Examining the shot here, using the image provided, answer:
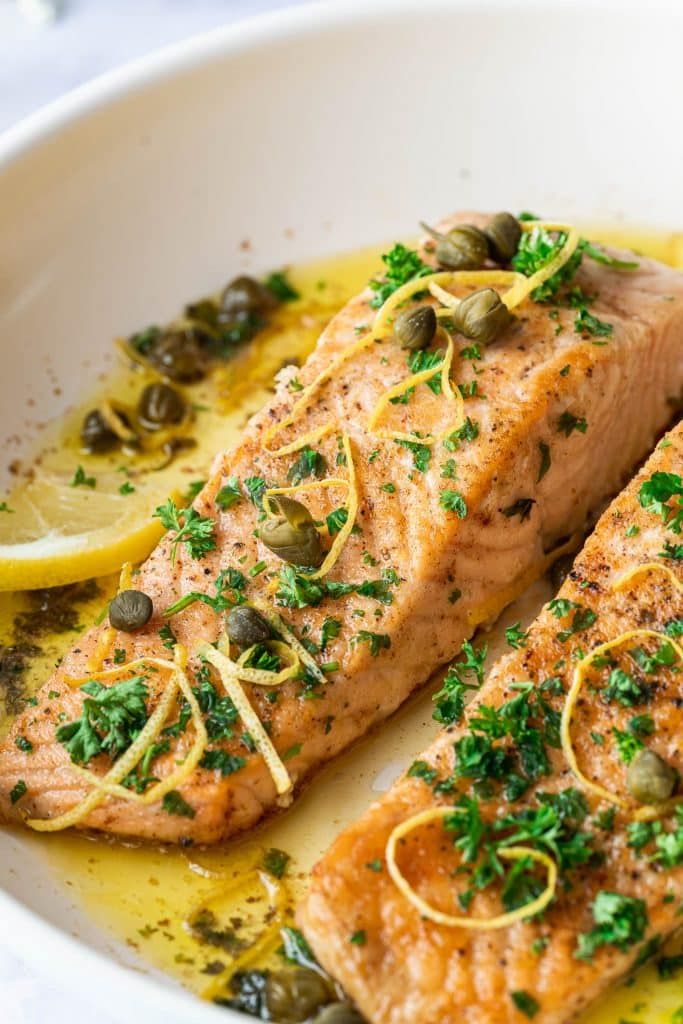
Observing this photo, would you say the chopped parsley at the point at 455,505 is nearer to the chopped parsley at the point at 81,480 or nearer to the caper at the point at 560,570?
the caper at the point at 560,570

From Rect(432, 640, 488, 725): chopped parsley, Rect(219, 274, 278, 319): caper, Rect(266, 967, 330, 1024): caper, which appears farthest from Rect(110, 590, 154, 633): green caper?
Rect(219, 274, 278, 319): caper

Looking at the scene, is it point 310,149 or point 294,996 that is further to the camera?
point 310,149

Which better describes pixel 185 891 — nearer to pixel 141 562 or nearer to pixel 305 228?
pixel 141 562

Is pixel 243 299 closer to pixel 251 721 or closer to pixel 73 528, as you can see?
pixel 73 528

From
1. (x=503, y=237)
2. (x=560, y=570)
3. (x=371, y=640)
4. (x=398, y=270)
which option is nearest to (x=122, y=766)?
(x=371, y=640)

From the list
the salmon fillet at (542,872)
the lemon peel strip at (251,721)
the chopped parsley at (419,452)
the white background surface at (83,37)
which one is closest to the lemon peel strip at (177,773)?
the lemon peel strip at (251,721)

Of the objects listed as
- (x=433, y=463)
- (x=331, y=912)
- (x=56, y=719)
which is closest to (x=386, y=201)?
(x=433, y=463)

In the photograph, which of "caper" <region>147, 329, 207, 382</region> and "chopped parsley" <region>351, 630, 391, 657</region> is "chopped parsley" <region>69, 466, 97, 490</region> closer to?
"caper" <region>147, 329, 207, 382</region>
